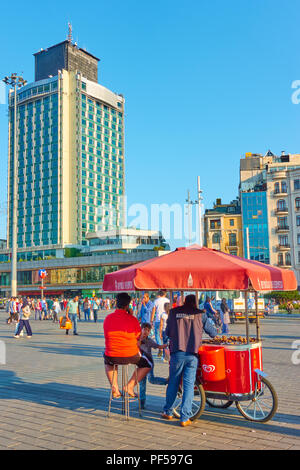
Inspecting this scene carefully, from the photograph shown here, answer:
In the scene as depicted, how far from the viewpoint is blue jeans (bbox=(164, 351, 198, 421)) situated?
612 cm

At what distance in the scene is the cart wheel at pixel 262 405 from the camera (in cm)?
622

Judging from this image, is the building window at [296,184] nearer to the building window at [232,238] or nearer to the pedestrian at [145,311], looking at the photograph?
the building window at [232,238]

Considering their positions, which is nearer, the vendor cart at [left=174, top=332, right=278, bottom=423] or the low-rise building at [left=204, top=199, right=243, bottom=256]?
the vendor cart at [left=174, top=332, right=278, bottom=423]

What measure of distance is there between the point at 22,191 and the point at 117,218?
24455 mm

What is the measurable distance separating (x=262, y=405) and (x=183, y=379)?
1.30 meters

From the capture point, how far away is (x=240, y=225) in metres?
82.1

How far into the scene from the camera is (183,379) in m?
6.24

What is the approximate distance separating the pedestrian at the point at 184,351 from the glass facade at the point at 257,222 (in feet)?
229

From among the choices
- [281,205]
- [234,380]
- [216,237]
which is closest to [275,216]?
[281,205]

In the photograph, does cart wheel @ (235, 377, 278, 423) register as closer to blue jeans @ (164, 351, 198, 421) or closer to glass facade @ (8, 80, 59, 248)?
blue jeans @ (164, 351, 198, 421)

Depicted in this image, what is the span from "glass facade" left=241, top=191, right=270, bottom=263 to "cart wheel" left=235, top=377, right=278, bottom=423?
69.4m

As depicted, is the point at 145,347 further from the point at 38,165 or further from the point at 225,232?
the point at 38,165

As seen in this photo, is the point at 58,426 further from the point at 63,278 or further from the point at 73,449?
the point at 63,278

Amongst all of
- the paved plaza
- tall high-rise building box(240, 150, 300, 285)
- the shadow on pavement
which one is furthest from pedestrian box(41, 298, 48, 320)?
tall high-rise building box(240, 150, 300, 285)
